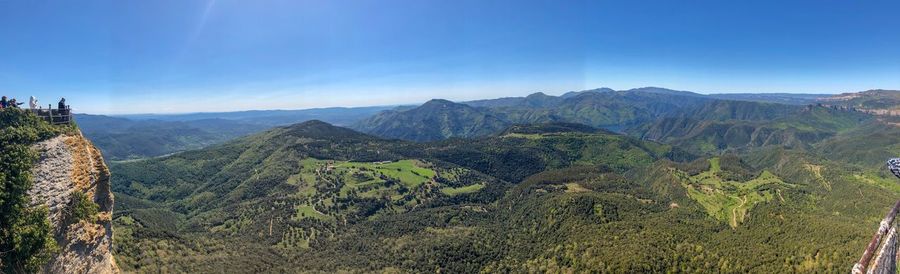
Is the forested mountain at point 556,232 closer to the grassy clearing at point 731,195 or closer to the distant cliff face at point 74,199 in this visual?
the grassy clearing at point 731,195

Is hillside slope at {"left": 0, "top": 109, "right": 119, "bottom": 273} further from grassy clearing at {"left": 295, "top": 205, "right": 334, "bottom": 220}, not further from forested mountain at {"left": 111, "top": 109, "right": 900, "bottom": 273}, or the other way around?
grassy clearing at {"left": 295, "top": 205, "right": 334, "bottom": 220}

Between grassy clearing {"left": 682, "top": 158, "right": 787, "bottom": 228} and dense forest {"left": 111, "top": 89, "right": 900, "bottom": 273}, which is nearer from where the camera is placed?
dense forest {"left": 111, "top": 89, "right": 900, "bottom": 273}

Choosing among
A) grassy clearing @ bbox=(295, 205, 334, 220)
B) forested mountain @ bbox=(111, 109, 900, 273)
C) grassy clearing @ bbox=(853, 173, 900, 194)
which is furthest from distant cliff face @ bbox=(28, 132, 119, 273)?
grassy clearing @ bbox=(853, 173, 900, 194)

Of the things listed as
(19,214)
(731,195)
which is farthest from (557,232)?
(19,214)

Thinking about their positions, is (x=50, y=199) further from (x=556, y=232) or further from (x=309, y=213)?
(x=309, y=213)

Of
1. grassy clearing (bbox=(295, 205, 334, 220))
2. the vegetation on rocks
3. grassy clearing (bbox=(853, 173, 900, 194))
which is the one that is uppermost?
the vegetation on rocks

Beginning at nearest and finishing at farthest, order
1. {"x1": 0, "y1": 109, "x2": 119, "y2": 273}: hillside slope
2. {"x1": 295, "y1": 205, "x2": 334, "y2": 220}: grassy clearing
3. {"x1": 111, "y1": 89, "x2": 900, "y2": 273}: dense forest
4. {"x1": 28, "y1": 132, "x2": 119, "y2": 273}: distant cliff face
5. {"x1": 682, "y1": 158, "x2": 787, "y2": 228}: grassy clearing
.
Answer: {"x1": 0, "y1": 109, "x2": 119, "y2": 273}: hillside slope → {"x1": 28, "y1": 132, "x2": 119, "y2": 273}: distant cliff face → {"x1": 111, "y1": 89, "x2": 900, "y2": 273}: dense forest → {"x1": 682, "y1": 158, "x2": 787, "y2": 228}: grassy clearing → {"x1": 295, "y1": 205, "x2": 334, "y2": 220}: grassy clearing

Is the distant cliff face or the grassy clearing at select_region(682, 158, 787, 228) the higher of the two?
the distant cliff face

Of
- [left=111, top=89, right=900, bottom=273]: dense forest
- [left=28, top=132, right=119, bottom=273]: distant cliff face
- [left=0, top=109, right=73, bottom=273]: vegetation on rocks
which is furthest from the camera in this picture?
[left=111, top=89, right=900, bottom=273]: dense forest
